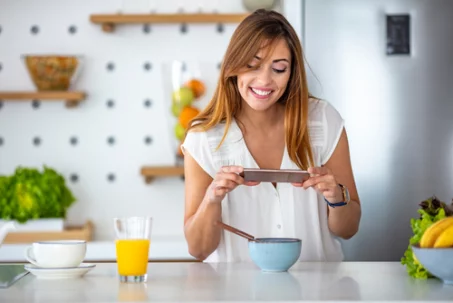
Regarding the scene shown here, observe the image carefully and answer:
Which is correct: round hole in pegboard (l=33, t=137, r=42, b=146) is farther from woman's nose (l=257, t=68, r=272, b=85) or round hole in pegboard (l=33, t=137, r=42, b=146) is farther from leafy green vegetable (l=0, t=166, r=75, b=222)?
woman's nose (l=257, t=68, r=272, b=85)

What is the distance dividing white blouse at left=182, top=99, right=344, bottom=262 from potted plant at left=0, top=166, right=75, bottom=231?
1.13m

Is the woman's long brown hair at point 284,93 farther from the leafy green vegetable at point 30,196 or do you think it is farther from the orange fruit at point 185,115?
the leafy green vegetable at point 30,196

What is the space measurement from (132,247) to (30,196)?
1.70 metres

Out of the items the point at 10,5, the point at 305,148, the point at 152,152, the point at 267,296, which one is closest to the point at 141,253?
the point at 267,296

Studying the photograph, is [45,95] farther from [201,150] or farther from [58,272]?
[58,272]

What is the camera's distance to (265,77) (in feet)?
6.89

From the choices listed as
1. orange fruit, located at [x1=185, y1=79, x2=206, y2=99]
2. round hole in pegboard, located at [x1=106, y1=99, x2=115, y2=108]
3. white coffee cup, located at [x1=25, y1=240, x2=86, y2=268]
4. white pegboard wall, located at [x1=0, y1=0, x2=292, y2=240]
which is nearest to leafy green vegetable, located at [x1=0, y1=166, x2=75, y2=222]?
white pegboard wall, located at [x1=0, y1=0, x2=292, y2=240]

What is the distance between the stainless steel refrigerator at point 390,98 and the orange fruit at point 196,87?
0.57 meters

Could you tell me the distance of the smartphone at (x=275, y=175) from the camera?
1.70 meters

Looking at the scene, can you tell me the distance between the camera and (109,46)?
3.51 m

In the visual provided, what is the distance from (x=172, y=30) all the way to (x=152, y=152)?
0.56 metres

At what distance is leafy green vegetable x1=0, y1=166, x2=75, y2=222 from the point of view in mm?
3149

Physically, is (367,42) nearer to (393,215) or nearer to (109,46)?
(393,215)

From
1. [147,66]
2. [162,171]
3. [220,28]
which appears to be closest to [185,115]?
[162,171]
